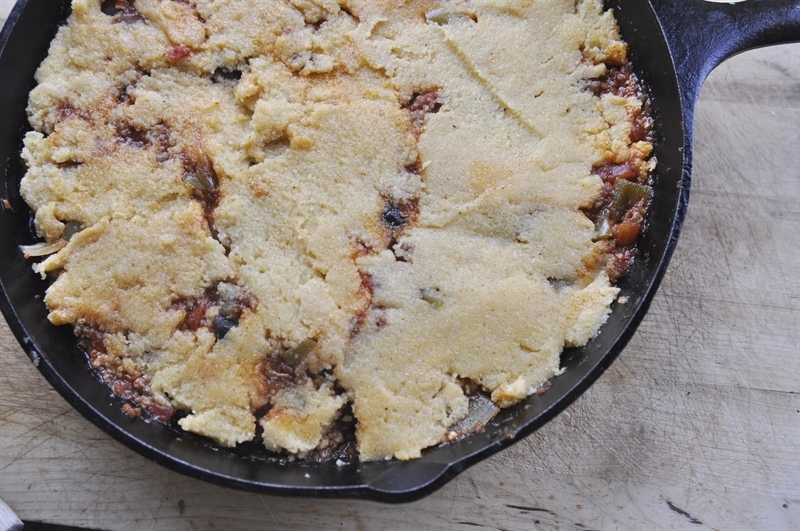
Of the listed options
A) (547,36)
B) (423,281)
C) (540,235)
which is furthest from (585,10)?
(423,281)

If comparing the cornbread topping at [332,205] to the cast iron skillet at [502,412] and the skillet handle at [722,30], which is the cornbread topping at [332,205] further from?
the skillet handle at [722,30]

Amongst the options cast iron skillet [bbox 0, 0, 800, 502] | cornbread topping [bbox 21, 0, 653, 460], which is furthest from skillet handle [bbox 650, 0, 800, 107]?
cornbread topping [bbox 21, 0, 653, 460]

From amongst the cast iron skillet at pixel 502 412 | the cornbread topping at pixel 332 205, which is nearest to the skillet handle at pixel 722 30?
the cast iron skillet at pixel 502 412

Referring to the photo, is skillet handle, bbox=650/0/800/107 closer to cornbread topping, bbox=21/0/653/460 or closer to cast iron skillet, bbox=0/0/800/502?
cast iron skillet, bbox=0/0/800/502

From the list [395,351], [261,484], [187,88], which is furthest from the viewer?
[187,88]

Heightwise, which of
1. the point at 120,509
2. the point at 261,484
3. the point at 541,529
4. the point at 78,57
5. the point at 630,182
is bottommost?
the point at 120,509

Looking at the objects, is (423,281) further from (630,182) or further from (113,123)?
(113,123)

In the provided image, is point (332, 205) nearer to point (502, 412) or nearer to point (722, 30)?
point (502, 412)

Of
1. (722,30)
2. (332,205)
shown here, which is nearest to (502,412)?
(332,205)
